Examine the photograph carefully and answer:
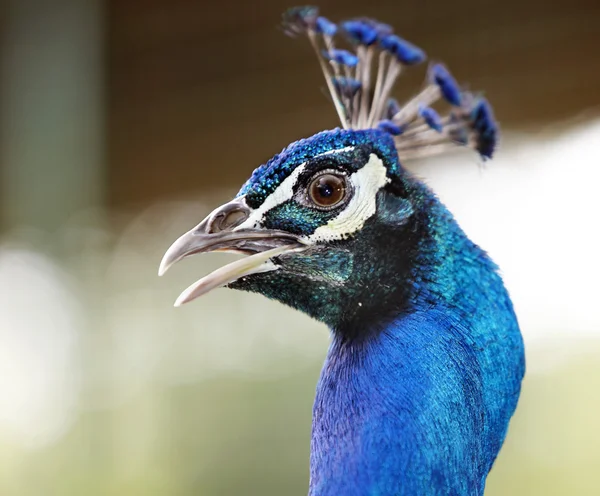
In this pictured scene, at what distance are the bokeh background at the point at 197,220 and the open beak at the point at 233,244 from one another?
55 cm

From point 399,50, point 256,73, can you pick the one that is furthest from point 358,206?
point 256,73

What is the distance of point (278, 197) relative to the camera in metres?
0.65

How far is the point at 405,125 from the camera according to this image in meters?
0.77

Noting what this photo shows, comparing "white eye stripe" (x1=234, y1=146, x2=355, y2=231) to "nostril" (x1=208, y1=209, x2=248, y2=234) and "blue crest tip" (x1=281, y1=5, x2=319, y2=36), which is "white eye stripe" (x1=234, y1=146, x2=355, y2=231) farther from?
"blue crest tip" (x1=281, y1=5, x2=319, y2=36)

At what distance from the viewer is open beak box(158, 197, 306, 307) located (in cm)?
64

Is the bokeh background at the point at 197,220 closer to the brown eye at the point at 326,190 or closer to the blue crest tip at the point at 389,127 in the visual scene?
the blue crest tip at the point at 389,127

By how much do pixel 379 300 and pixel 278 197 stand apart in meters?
0.16

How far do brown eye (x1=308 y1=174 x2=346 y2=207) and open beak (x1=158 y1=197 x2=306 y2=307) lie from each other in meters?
0.05

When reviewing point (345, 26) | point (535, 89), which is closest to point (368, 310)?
point (345, 26)

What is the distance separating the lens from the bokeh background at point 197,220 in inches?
46.9

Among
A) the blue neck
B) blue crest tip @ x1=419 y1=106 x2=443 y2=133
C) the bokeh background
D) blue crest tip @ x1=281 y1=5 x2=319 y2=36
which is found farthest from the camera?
the bokeh background

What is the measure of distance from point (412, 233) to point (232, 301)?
1.11 meters

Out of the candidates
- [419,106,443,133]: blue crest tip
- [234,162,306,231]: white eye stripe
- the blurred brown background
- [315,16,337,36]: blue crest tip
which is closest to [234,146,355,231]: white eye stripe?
[234,162,306,231]: white eye stripe

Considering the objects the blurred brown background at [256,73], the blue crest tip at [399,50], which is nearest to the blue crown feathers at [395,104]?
the blue crest tip at [399,50]
